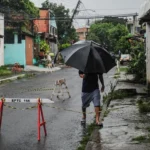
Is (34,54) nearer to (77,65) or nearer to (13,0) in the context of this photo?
(13,0)

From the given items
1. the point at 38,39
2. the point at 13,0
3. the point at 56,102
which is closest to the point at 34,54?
the point at 38,39

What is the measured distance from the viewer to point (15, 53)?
46469 mm

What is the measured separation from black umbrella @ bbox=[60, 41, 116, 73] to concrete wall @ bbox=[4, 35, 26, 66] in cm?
3711

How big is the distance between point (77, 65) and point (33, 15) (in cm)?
4467

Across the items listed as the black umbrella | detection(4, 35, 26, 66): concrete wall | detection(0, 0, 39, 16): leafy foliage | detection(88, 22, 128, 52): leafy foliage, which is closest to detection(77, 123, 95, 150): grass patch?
the black umbrella

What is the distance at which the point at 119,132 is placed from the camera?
350 inches

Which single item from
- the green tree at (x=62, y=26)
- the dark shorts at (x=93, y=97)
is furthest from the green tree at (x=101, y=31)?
the dark shorts at (x=93, y=97)

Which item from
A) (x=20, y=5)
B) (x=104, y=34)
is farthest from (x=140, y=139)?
(x=104, y=34)

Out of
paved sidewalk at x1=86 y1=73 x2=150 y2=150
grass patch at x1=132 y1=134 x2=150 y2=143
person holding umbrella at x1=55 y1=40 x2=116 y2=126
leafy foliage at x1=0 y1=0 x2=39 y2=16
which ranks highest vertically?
leafy foliage at x1=0 y1=0 x2=39 y2=16

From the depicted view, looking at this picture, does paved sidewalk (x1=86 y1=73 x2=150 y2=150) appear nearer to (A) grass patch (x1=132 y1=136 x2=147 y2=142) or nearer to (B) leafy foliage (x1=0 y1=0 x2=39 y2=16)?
(A) grass patch (x1=132 y1=136 x2=147 y2=142)

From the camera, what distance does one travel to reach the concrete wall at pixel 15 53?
152 ft

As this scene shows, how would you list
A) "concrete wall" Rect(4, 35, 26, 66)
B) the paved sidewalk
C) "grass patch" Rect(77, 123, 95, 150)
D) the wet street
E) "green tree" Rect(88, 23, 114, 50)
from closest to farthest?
the paved sidewalk → "grass patch" Rect(77, 123, 95, 150) → the wet street → "concrete wall" Rect(4, 35, 26, 66) → "green tree" Rect(88, 23, 114, 50)

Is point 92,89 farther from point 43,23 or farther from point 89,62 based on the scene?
point 43,23

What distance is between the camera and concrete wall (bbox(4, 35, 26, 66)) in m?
46.3
